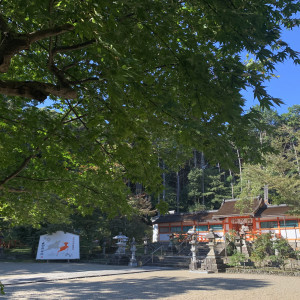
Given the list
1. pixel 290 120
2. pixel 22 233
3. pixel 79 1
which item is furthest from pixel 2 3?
pixel 290 120

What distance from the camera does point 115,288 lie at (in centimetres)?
1019

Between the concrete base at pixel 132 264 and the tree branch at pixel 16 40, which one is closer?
the tree branch at pixel 16 40

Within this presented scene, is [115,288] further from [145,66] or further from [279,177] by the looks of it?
[279,177]

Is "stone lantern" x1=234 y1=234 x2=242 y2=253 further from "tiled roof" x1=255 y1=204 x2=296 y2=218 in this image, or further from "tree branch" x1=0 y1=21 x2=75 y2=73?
"tree branch" x1=0 y1=21 x2=75 y2=73

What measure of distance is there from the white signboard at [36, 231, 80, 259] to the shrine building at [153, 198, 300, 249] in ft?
32.2

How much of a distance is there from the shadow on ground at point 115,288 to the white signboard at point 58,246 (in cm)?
854

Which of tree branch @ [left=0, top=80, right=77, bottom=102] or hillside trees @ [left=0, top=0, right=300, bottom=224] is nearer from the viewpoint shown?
hillside trees @ [left=0, top=0, right=300, bottom=224]

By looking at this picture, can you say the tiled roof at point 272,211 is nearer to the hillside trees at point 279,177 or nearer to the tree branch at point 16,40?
the hillside trees at point 279,177

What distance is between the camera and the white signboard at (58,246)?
1972 centimetres

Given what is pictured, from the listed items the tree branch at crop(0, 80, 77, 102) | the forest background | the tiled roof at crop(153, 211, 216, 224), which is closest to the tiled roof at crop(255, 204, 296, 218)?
the tiled roof at crop(153, 211, 216, 224)

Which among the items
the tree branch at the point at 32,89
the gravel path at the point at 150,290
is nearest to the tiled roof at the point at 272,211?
the gravel path at the point at 150,290

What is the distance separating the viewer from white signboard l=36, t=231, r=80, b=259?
19719mm

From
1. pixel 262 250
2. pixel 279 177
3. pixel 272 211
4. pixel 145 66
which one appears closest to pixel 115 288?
pixel 145 66

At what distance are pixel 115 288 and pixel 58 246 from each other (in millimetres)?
11391
